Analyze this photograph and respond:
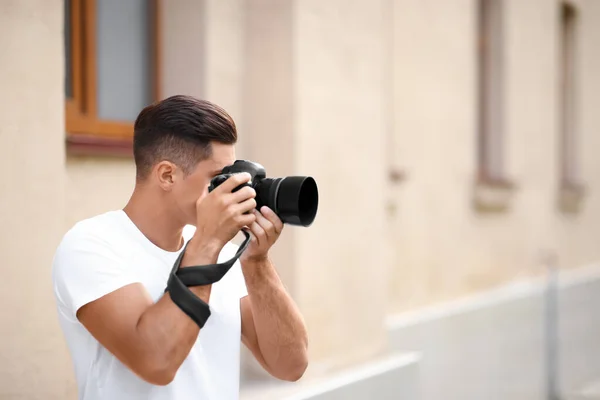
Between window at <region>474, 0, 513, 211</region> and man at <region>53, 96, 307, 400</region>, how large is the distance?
18.0 ft

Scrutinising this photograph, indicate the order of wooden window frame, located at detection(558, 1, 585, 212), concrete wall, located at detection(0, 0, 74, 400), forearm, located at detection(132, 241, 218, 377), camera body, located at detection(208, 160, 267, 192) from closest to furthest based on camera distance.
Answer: forearm, located at detection(132, 241, 218, 377) → camera body, located at detection(208, 160, 267, 192) → concrete wall, located at detection(0, 0, 74, 400) → wooden window frame, located at detection(558, 1, 585, 212)

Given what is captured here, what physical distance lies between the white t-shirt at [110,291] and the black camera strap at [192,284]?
0.10 metres

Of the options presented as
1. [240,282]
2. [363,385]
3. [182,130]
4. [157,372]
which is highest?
[182,130]

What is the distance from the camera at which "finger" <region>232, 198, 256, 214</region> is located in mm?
1896

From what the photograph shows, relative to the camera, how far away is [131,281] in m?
1.89

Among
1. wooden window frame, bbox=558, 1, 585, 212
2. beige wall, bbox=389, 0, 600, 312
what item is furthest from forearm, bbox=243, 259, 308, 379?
wooden window frame, bbox=558, 1, 585, 212

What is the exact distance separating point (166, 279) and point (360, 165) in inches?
102

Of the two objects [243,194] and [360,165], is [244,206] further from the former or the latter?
[360,165]

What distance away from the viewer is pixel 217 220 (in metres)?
1.89

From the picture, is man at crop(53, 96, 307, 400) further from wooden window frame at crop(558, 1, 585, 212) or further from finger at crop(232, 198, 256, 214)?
wooden window frame at crop(558, 1, 585, 212)

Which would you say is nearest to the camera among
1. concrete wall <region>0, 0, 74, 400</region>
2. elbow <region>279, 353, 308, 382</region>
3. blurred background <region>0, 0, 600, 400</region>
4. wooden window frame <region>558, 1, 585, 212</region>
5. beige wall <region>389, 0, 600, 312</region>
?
elbow <region>279, 353, 308, 382</region>

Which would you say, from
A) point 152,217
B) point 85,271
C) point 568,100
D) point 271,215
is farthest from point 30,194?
point 568,100

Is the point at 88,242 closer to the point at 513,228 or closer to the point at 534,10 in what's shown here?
the point at 513,228

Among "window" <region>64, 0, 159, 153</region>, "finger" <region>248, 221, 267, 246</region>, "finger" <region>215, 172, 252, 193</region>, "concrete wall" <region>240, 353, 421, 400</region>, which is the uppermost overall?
"window" <region>64, 0, 159, 153</region>
